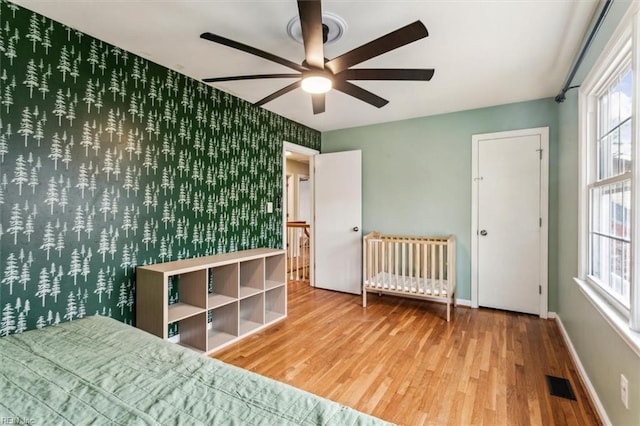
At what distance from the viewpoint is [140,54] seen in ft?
7.91

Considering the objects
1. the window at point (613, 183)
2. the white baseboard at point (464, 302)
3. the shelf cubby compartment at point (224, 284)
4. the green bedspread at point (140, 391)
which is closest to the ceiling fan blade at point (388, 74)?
the window at point (613, 183)

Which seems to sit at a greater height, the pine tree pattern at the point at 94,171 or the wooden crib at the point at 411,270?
the pine tree pattern at the point at 94,171

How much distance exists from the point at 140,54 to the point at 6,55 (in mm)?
823

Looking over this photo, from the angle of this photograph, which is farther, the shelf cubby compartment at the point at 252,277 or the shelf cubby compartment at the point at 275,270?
the shelf cubby compartment at the point at 275,270

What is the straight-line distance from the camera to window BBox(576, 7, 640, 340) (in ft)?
4.60

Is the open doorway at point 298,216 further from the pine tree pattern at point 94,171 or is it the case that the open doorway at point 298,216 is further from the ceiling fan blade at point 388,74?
the ceiling fan blade at point 388,74

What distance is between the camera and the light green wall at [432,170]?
135 inches

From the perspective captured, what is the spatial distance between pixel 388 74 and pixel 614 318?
181cm

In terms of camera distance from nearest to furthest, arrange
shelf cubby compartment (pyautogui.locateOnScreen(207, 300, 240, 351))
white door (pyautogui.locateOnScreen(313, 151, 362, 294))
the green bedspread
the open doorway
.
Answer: the green bedspread, shelf cubby compartment (pyautogui.locateOnScreen(207, 300, 240, 351)), white door (pyautogui.locateOnScreen(313, 151, 362, 294)), the open doorway

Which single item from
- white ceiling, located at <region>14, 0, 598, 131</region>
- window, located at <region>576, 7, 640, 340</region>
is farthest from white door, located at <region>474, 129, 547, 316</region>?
window, located at <region>576, 7, 640, 340</region>

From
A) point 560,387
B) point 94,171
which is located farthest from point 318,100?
point 560,387

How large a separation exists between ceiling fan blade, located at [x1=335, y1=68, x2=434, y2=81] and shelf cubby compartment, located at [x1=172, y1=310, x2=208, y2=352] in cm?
214

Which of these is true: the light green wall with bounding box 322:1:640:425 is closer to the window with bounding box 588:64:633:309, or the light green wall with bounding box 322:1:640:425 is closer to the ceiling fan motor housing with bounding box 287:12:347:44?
the window with bounding box 588:64:633:309

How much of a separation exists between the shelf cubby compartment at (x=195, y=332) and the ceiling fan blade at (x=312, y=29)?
2087 mm
